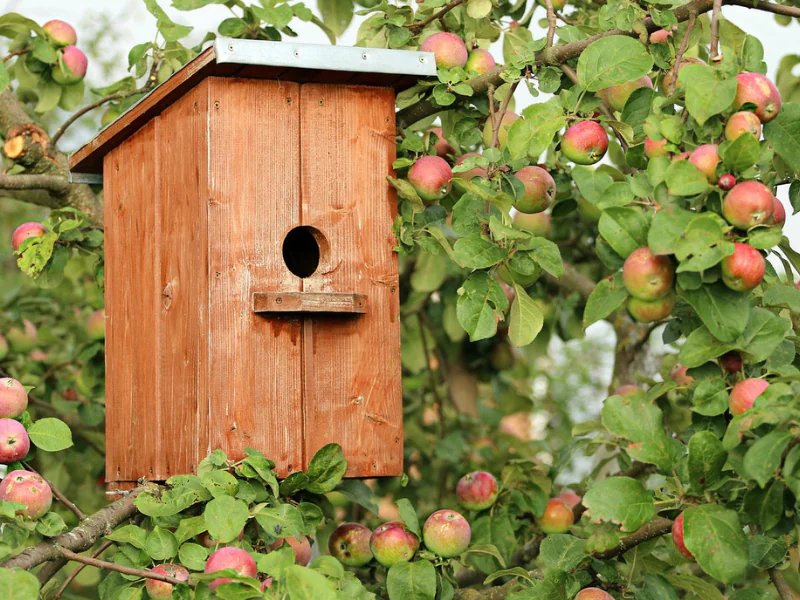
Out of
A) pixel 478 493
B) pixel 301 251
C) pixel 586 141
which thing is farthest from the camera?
pixel 478 493

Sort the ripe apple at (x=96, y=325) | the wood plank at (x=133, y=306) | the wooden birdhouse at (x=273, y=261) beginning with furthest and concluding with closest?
the ripe apple at (x=96, y=325) < the wood plank at (x=133, y=306) < the wooden birdhouse at (x=273, y=261)

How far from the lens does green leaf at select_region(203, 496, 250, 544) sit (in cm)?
170

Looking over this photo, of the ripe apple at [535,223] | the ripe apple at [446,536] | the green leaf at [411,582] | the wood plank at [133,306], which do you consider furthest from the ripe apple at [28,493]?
the ripe apple at [535,223]

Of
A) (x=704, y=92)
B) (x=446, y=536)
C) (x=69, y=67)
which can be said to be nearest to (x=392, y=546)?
(x=446, y=536)

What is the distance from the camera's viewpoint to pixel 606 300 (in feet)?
5.41

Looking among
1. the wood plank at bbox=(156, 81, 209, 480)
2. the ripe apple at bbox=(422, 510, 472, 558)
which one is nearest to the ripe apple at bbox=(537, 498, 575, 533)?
the ripe apple at bbox=(422, 510, 472, 558)

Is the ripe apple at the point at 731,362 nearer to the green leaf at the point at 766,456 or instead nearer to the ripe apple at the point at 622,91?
the green leaf at the point at 766,456

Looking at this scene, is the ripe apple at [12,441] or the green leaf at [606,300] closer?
the green leaf at [606,300]

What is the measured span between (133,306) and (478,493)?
86 cm

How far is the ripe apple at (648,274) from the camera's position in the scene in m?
1.56

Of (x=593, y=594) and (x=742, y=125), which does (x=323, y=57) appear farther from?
(x=593, y=594)

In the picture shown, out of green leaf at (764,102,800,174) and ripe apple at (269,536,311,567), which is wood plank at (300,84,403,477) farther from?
green leaf at (764,102,800,174)

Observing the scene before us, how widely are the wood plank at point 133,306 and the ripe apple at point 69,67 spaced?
0.43 meters

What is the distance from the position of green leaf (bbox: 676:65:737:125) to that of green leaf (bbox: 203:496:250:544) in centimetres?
90
